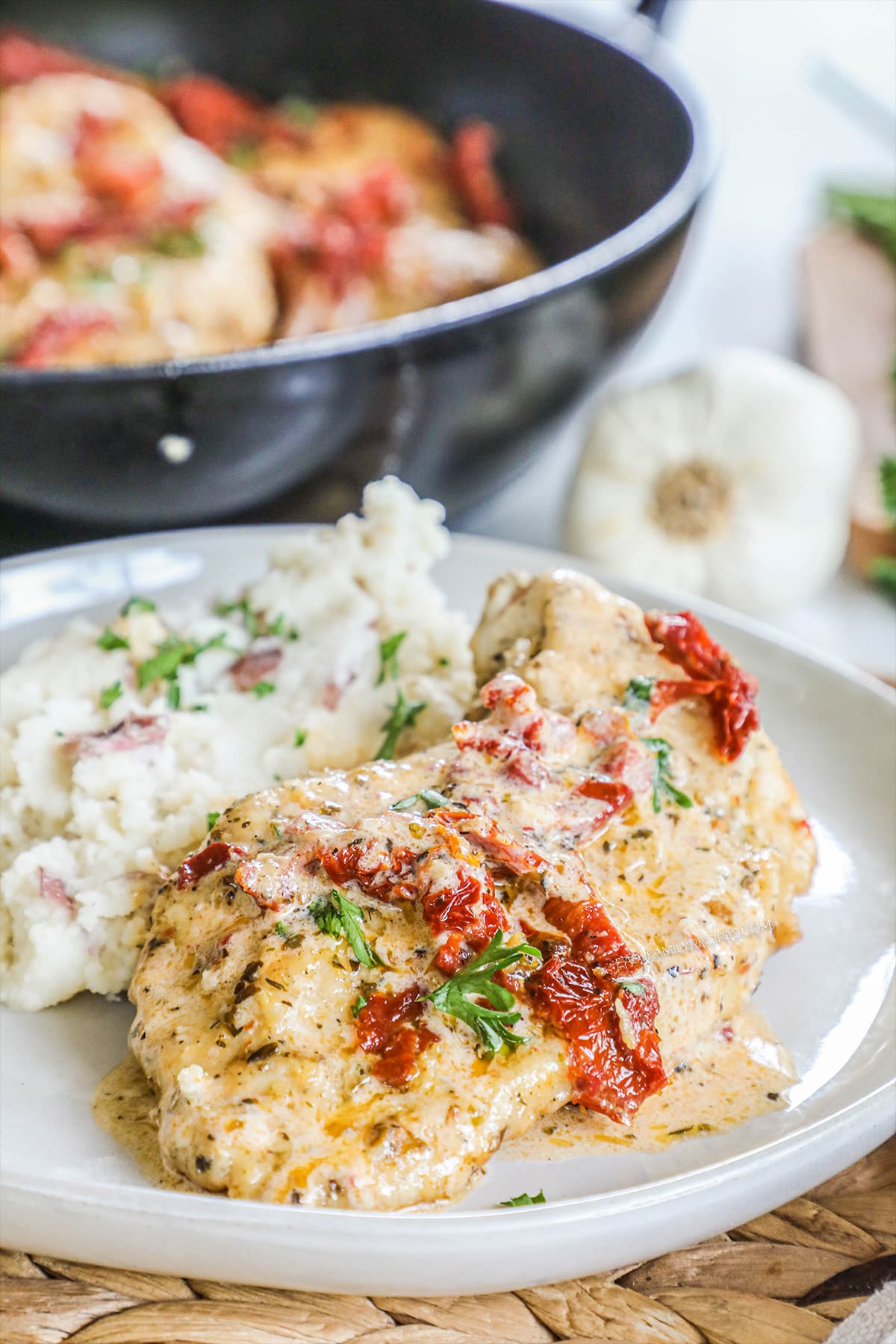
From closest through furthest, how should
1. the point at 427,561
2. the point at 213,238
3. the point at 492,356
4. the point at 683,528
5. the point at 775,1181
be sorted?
the point at 775,1181 → the point at 427,561 → the point at 492,356 → the point at 683,528 → the point at 213,238

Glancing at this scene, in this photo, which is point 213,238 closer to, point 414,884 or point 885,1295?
point 414,884

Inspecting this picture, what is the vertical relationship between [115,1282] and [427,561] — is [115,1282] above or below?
below

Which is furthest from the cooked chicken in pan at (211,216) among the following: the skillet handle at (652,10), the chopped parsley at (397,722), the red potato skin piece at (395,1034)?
the red potato skin piece at (395,1034)

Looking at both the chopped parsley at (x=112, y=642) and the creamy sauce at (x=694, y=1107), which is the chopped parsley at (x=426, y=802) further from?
the chopped parsley at (x=112, y=642)

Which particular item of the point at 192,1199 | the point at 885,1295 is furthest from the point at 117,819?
the point at 885,1295

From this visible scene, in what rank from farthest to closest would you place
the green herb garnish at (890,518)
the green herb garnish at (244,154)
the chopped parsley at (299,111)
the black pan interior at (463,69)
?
the chopped parsley at (299,111) → the green herb garnish at (244,154) → the black pan interior at (463,69) → the green herb garnish at (890,518)

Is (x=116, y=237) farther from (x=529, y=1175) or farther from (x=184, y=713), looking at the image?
(x=529, y=1175)
